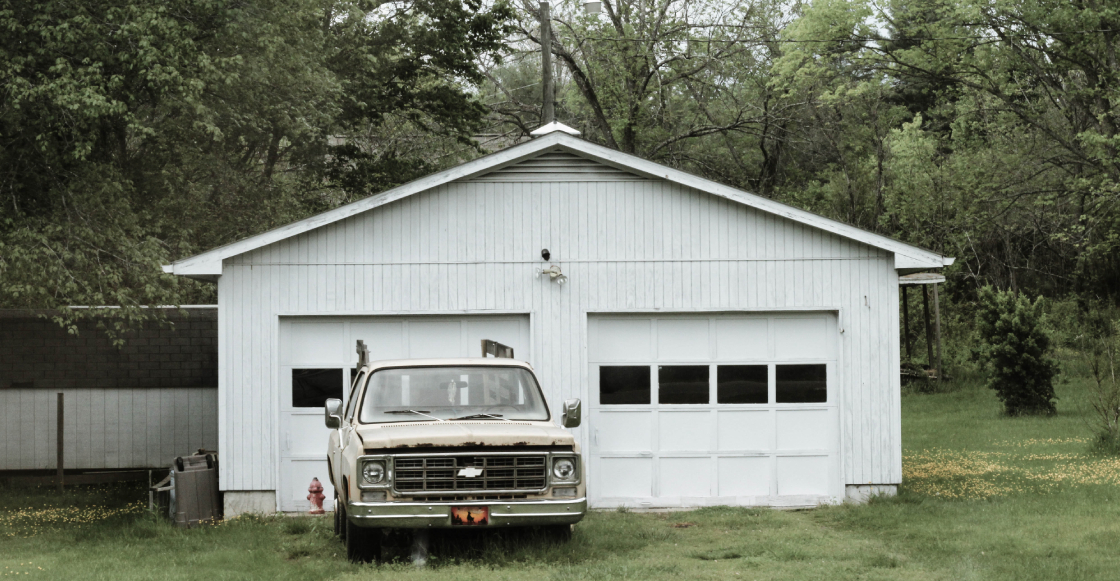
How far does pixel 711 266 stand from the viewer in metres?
13.5

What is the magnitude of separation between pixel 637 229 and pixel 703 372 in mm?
1924

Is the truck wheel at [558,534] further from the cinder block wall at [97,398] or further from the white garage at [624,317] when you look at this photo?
the cinder block wall at [97,398]

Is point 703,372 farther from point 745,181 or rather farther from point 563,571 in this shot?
point 745,181

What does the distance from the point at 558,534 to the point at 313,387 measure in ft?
15.4

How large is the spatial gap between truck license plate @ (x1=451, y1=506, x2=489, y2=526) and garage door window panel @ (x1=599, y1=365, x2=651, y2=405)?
478cm

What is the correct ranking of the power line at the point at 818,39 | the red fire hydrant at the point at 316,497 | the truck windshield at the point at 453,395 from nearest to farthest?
the truck windshield at the point at 453,395
the red fire hydrant at the point at 316,497
the power line at the point at 818,39

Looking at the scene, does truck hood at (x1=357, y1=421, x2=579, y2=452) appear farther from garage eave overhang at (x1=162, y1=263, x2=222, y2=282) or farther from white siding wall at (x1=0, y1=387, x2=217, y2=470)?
white siding wall at (x1=0, y1=387, x2=217, y2=470)

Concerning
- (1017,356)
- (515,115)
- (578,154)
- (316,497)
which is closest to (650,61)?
(515,115)

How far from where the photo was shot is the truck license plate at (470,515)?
895cm

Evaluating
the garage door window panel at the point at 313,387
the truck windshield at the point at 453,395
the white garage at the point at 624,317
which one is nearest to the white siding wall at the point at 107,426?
the garage door window panel at the point at 313,387

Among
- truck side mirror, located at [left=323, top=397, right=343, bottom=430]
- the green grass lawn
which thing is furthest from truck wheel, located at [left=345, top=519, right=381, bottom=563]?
truck side mirror, located at [left=323, top=397, right=343, bottom=430]

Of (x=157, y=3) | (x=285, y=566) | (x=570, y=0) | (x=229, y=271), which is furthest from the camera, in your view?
(x=570, y=0)

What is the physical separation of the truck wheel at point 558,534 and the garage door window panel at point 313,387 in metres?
4.35

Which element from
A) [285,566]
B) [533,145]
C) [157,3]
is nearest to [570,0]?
[157,3]
